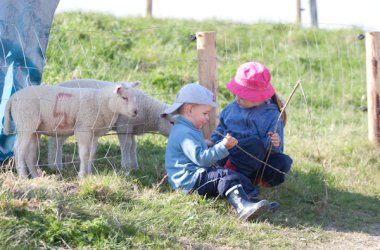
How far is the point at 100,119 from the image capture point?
23.4 ft

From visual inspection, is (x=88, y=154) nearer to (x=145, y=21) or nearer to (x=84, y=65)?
(x=84, y=65)

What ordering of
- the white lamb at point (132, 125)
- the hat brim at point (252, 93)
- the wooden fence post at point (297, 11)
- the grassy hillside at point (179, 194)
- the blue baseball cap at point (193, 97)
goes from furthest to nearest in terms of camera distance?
1. the wooden fence post at point (297, 11)
2. the white lamb at point (132, 125)
3. the hat brim at point (252, 93)
4. the blue baseball cap at point (193, 97)
5. the grassy hillside at point (179, 194)

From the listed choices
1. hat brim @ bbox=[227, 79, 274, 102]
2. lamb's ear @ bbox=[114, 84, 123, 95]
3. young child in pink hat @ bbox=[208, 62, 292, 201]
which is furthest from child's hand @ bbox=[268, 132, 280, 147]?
lamb's ear @ bbox=[114, 84, 123, 95]

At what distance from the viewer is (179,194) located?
6605 mm

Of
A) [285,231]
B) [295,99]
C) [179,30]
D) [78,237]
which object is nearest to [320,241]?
[285,231]

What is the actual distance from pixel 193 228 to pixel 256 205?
0.60m

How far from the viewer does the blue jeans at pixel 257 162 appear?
671 centimetres

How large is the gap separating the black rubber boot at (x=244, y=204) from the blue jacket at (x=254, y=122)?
0.65 meters

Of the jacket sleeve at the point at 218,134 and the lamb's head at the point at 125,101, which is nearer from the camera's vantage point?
the lamb's head at the point at 125,101

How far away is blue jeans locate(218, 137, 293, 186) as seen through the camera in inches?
264

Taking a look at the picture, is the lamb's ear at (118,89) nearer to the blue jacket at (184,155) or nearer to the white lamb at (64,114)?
the white lamb at (64,114)

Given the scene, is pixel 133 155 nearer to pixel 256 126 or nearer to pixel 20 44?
pixel 256 126

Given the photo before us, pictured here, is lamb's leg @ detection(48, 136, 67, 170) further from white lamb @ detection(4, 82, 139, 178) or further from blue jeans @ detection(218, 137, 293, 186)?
blue jeans @ detection(218, 137, 293, 186)

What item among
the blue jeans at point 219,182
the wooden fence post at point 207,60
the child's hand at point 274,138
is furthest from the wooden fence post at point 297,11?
the blue jeans at point 219,182
